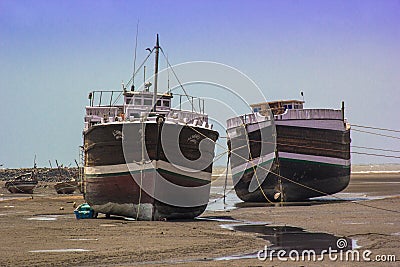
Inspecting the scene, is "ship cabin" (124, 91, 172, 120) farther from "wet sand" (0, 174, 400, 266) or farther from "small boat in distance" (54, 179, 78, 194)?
"small boat in distance" (54, 179, 78, 194)

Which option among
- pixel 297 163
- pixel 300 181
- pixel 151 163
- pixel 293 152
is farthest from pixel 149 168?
pixel 300 181

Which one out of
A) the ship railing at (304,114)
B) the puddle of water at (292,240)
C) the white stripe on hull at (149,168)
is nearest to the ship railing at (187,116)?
the white stripe on hull at (149,168)

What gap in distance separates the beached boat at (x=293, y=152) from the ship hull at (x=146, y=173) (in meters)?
6.99

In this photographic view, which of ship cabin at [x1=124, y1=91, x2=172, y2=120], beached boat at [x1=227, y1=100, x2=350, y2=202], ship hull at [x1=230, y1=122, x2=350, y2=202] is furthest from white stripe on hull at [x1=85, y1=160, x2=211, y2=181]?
ship hull at [x1=230, y1=122, x2=350, y2=202]

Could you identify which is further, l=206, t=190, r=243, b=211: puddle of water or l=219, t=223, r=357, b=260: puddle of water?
l=206, t=190, r=243, b=211: puddle of water

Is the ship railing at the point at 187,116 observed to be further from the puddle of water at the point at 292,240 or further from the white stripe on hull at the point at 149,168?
the puddle of water at the point at 292,240

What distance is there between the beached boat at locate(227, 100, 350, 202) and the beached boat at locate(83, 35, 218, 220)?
6.58 m

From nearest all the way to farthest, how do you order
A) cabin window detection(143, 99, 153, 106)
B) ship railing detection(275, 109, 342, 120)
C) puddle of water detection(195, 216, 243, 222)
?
puddle of water detection(195, 216, 243, 222)
cabin window detection(143, 99, 153, 106)
ship railing detection(275, 109, 342, 120)

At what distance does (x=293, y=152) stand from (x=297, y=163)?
591 millimetres

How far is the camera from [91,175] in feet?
74.4

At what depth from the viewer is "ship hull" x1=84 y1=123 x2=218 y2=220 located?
792 inches

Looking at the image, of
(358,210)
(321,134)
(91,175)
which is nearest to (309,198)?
(321,134)

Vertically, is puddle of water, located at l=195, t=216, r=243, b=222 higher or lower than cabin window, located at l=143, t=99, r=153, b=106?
lower

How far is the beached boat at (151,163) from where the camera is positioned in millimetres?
20141
